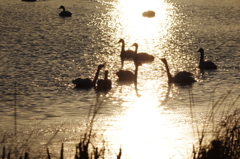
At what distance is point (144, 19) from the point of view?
46406 millimetres

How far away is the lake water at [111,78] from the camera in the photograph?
39.7 ft

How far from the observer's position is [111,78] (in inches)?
799

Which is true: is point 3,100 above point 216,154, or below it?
below

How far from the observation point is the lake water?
12.1 metres

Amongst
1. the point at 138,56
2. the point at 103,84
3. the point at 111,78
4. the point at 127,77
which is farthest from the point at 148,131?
the point at 138,56

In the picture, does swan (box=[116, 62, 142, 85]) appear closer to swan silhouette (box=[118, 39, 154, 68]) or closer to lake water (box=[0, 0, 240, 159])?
lake water (box=[0, 0, 240, 159])

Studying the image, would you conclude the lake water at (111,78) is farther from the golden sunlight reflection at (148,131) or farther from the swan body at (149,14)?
the swan body at (149,14)

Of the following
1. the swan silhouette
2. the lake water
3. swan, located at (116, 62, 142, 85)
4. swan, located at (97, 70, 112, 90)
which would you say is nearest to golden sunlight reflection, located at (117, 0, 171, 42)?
the lake water

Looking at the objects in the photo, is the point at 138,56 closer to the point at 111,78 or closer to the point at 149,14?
the point at 111,78

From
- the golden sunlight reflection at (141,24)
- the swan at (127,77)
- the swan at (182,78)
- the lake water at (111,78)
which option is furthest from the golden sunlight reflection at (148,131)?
the golden sunlight reflection at (141,24)

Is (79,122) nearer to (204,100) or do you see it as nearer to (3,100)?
(3,100)

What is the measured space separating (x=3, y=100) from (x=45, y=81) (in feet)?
9.88

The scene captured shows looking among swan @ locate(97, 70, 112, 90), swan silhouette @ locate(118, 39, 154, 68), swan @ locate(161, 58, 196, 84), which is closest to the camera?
swan @ locate(97, 70, 112, 90)

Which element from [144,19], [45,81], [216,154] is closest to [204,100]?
[45,81]
